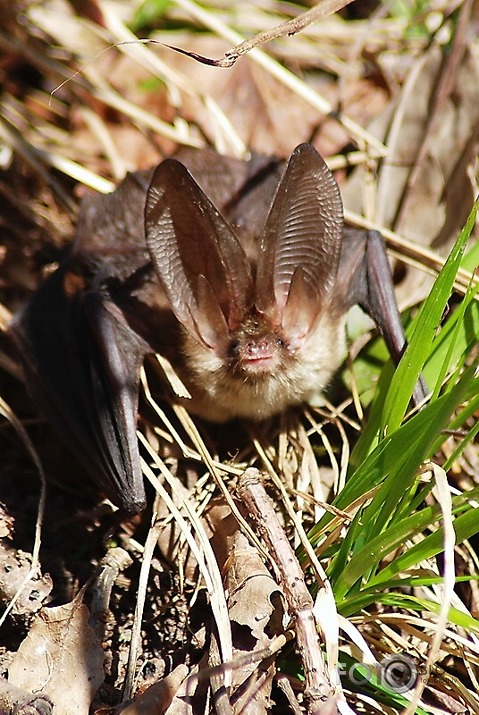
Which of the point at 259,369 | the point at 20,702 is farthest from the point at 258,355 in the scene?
the point at 20,702

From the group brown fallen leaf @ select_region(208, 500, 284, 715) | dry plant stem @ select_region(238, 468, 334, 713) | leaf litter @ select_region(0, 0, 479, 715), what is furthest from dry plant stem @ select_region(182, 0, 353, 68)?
brown fallen leaf @ select_region(208, 500, 284, 715)

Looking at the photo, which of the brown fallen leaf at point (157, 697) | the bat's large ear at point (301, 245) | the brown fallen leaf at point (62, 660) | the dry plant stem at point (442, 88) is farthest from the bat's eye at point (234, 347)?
the dry plant stem at point (442, 88)

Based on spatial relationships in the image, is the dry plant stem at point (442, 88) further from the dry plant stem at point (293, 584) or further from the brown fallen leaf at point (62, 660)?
the brown fallen leaf at point (62, 660)

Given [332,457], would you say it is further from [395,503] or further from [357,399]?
[395,503]

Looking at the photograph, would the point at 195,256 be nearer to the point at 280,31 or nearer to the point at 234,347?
the point at 234,347

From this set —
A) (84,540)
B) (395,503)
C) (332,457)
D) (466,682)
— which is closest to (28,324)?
(84,540)

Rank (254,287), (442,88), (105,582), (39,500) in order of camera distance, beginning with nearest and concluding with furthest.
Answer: (105,582)
(254,287)
(39,500)
(442,88)

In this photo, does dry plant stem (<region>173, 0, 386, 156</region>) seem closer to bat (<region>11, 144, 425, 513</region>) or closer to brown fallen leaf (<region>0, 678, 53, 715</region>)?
bat (<region>11, 144, 425, 513</region>)

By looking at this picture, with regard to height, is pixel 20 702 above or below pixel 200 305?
below
